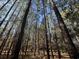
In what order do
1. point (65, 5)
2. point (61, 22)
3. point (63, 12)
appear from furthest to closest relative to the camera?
point (65, 5) < point (63, 12) < point (61, 22)

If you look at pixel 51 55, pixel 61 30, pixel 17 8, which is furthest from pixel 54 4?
pixel 51 55

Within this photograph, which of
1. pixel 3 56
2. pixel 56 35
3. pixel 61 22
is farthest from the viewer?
pixel 61 22

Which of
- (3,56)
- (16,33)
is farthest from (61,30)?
(3,56)

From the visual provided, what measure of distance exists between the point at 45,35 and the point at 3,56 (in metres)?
0.76

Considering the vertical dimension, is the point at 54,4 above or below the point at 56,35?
above

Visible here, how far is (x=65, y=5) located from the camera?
13.1 feet

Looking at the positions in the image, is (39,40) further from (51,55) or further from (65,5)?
(65,5)

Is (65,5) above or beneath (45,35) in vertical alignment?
above

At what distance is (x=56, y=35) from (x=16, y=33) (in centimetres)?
57

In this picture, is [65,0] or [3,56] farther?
[65,0]

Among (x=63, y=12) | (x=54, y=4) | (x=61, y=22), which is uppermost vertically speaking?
(x=54, y=4)

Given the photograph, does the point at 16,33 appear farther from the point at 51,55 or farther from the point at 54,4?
the point at 54,4

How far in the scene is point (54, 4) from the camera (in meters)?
4.12

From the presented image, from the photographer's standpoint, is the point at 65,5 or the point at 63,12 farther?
the point at 65,5
